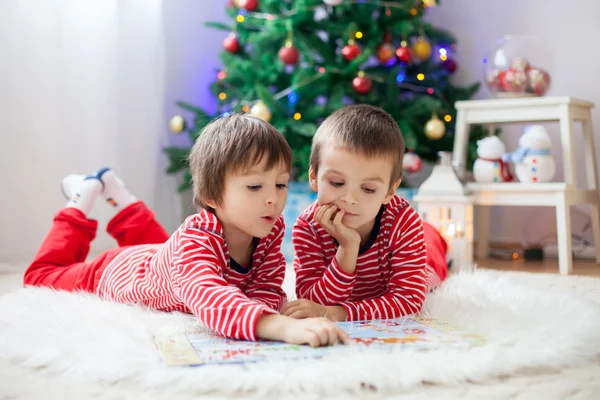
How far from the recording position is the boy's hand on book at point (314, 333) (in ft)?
2.99

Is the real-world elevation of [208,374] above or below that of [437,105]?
below

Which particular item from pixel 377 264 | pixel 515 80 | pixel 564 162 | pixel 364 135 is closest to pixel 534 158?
pixel 564 162

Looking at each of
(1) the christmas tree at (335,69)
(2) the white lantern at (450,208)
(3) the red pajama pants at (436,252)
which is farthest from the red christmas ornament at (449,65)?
(3) the red pajama pants at (436,252)

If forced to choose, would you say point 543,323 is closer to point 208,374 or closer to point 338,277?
point 338,277

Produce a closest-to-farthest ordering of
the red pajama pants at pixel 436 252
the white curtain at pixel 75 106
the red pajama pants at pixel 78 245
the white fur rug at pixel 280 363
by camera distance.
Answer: the white fur rug at pixel 280 363 < the red pajama pants at pixel 78 245 < the red pajama pants at pixel 436 252 < the white curtain at pixel 75 106

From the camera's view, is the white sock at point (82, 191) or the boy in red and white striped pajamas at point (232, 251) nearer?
the boy in red and white striped pajamas at point (232, 251)

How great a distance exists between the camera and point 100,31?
2.34m

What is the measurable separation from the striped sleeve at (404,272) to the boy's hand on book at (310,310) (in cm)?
3

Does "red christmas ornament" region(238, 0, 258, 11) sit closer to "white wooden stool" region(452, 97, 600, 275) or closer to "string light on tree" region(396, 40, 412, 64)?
"string light on tree" region(396, 40, 412, 64)

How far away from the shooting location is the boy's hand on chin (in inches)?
44.8

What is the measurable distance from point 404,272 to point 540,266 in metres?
1.19

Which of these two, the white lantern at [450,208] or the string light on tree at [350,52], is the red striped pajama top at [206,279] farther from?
the string light on tree at [350,52]

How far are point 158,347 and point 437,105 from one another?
62.3 inches

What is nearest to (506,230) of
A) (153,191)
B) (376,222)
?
(153,191)
